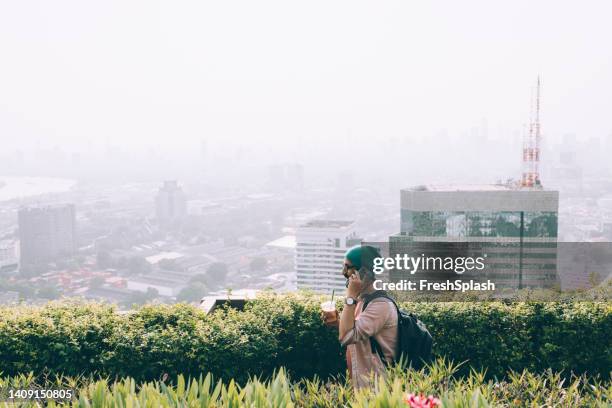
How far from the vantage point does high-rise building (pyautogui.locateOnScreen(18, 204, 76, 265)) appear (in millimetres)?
24297

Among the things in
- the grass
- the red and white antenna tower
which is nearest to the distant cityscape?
the red and white antenna tower

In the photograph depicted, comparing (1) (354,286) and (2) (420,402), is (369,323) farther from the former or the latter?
(2) (420,402)

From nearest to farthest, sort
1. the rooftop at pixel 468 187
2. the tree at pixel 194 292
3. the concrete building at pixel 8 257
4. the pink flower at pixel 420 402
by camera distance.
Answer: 1. the pink flower at pixel 420 402
2. the concrete building at pixel 8 257
3. the tree at pixel 194 292
4. the rooftop at pixel 468 187

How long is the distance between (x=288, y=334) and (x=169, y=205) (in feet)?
114

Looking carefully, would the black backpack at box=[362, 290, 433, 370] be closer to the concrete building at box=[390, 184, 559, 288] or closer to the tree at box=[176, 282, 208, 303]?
the tree at box=[176, 282, 208, 303]

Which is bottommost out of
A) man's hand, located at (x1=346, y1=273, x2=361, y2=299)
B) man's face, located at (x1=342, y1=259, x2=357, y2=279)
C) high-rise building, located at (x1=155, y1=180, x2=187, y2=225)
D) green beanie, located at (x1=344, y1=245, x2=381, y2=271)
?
high-rise building, located at (x1=155, y1=180, x2=187, y2=225)

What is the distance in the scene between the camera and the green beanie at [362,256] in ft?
9.20

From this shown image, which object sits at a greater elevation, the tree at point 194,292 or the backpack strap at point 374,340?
the backpack strap at point 374,340

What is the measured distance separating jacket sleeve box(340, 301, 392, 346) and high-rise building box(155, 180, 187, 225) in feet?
116

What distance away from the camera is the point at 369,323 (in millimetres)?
2783

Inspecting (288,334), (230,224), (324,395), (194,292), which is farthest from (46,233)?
(324,395)

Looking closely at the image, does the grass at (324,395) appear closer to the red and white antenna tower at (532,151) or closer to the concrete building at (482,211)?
the concrete building at (482,211)

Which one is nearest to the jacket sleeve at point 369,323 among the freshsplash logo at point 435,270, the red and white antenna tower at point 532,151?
the freshsplash logo at point 435,270

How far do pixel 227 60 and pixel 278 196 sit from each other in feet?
83.1
